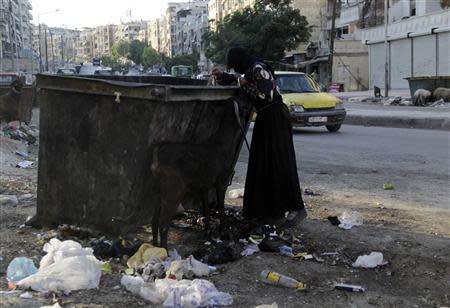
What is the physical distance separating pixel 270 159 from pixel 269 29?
41007 millimetres

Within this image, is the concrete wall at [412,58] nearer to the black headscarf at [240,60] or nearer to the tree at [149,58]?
the black headscarf at [240,60]

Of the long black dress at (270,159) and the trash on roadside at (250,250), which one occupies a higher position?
the long black dress at (270,159)

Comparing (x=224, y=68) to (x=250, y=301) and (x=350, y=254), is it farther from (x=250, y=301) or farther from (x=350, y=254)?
(x=250, y=301)

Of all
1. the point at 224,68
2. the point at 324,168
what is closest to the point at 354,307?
the point at 224,68

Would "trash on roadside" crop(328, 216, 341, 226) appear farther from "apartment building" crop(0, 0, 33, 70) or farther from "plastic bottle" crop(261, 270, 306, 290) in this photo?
"apartment building" crop(0, 0, 33, 70)

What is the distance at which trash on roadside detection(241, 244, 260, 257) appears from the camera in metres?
4.68

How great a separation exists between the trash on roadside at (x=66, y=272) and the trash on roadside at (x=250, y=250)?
1.19 meters

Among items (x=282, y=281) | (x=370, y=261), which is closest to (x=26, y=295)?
(x=282, y=281)

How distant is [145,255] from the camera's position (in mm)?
4297

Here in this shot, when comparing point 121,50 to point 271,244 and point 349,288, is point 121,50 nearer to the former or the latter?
point 271,244

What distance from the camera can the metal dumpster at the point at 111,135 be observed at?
14.3 ft

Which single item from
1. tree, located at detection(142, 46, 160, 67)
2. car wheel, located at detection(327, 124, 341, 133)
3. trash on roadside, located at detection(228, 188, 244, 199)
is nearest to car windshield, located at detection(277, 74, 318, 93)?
car wheel, located at detection(327, 124, 341, 133)

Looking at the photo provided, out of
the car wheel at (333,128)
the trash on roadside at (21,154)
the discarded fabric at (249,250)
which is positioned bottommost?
the discarded fabric at (249,250)

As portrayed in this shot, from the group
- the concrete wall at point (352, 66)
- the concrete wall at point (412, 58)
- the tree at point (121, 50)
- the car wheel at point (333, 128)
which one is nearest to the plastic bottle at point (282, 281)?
the car wheel at point (333, 128)
